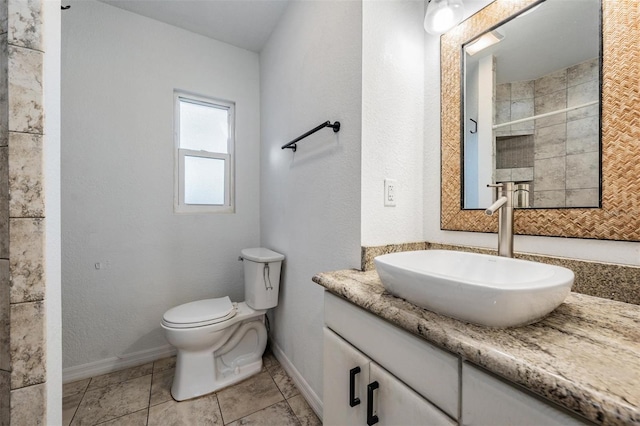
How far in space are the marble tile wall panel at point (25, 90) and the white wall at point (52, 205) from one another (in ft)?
0.07

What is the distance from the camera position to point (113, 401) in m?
1.43

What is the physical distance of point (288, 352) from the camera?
169cm

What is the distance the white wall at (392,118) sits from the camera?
1.06 meters

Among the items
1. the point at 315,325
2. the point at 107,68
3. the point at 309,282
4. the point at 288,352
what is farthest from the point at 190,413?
the point at 107,68

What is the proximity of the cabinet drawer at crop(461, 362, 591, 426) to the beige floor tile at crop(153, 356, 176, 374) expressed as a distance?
197 cm

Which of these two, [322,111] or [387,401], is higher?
[322,111]

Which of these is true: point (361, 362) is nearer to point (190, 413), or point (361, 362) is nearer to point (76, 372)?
point (190, 413)

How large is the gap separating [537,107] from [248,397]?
198 cm

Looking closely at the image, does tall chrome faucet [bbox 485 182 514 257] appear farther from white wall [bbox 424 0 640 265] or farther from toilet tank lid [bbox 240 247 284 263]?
toilet tank lid [bbox 240 247 284 263]

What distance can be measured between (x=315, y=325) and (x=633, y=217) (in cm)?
127

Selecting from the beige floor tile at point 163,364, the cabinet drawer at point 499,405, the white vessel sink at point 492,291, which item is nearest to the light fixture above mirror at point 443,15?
the white vessel sink at point 492,291

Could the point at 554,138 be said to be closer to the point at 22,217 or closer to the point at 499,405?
the point at 499,405

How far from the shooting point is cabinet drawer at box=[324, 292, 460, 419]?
525 mm

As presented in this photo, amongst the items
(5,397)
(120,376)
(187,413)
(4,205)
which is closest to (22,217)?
(4,205)
